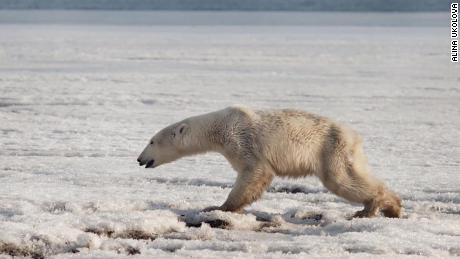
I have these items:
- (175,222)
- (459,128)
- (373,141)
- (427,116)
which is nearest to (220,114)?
(175,222)

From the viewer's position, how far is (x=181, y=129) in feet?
18.2

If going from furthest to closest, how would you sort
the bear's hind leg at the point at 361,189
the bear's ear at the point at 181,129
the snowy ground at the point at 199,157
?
the bear's ear at the point at 181,129 → the bear's hind leg at the point at 361,189 → the snowy ground at the point at 199,157

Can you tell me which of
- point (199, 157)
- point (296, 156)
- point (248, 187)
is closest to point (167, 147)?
point (248, 187)

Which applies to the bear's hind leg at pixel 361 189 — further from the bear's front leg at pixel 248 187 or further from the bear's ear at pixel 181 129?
the bear's ear at pixel 181 129

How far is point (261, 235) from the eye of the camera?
15.9 feet

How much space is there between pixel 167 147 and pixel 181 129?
0.52 ft

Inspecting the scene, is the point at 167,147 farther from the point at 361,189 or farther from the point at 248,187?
the point at 361,189

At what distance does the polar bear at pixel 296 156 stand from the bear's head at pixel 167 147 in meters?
0.32

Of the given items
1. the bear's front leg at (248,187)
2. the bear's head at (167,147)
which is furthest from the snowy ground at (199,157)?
the bear's head at (167,147)

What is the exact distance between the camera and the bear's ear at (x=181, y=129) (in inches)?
218

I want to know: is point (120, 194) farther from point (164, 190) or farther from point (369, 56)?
point (369, 56)

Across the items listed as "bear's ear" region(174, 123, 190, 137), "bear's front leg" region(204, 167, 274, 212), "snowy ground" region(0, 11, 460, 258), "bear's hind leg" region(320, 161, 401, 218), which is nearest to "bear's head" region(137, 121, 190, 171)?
"bear's ear" region(174, 123, 190, 137)

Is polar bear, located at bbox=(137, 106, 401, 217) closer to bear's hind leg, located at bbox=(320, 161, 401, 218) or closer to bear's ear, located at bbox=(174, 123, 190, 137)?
bear's hind leg, located at bbox=(320, 161, 401, 218)

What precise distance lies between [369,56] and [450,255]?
50.1 feet
